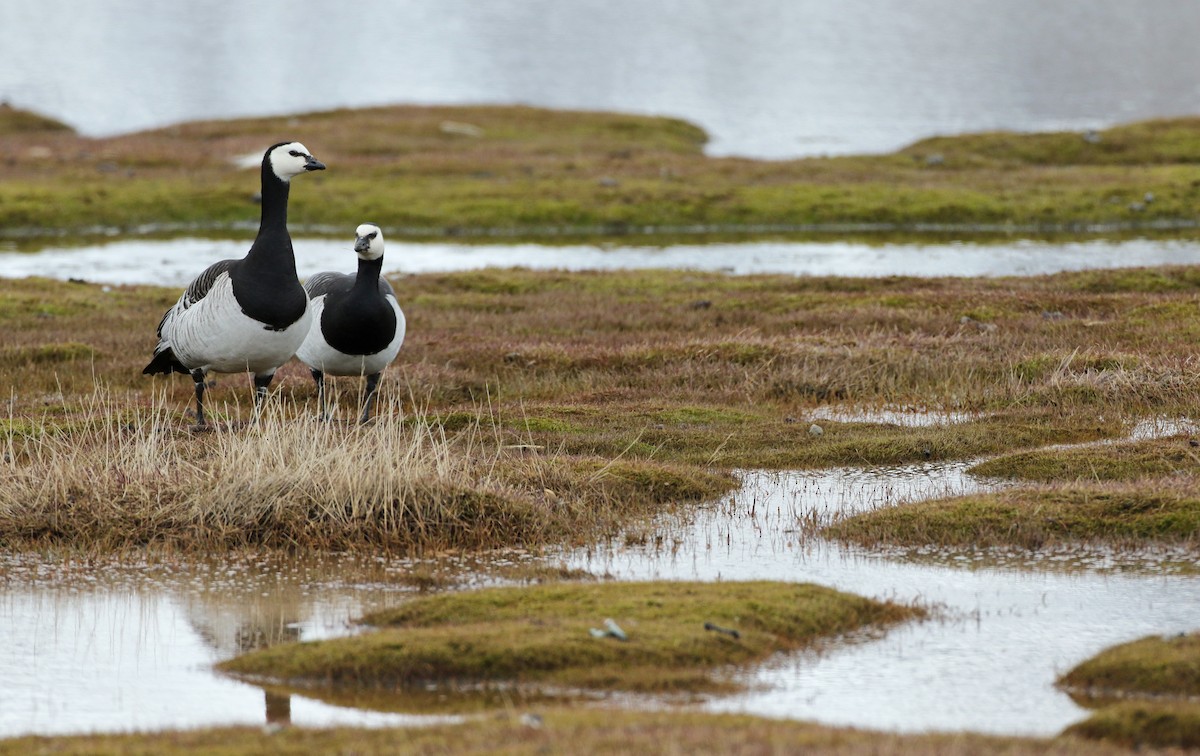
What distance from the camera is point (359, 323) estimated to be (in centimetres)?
1645

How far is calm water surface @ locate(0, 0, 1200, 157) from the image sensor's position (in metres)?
105

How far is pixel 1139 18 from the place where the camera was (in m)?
172

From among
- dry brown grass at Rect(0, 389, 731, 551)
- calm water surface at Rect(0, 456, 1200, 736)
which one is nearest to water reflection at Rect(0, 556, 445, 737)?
calm water surface at Rect(0, 456, 1200, 736)

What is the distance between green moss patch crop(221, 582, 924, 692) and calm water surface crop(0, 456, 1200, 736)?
0.33 meters

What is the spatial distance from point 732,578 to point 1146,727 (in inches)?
184

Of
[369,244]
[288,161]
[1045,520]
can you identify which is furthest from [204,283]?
[1045,520]

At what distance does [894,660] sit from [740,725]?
2.45m

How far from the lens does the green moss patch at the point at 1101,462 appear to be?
50.5 feet

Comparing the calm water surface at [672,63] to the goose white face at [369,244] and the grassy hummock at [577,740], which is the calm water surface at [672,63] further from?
the grassy hummock at [577,740]

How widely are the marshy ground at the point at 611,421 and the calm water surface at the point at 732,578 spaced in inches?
24.2

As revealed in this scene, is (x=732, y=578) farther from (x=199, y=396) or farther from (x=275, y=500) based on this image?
(x=199, y=396)

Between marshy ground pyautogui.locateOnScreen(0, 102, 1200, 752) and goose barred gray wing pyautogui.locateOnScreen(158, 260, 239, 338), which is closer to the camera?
marshy ground pyautogui.locateOnScreen(0, 102, 1200, 752)

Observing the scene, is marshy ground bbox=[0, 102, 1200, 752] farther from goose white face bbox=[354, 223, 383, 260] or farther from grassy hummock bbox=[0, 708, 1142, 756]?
goose white face bbox=[354, 223, 383, 260]

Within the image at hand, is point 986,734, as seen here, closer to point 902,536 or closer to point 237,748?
point 237,748
